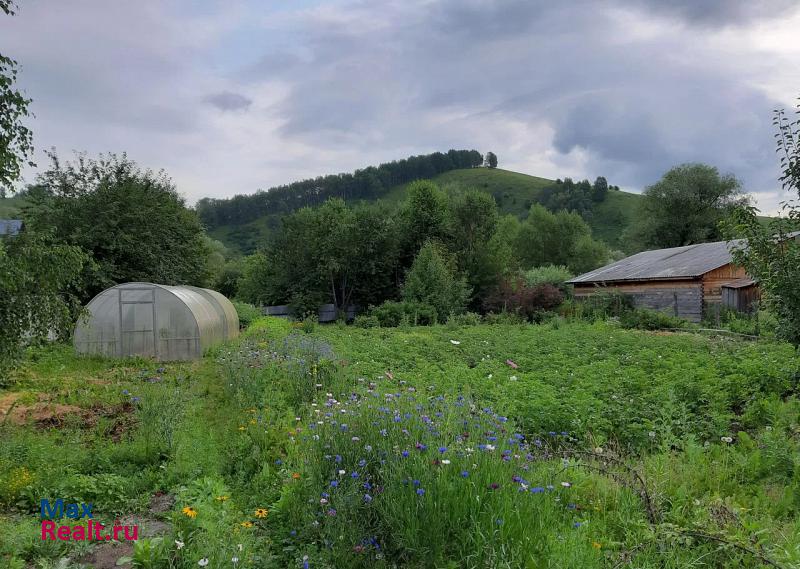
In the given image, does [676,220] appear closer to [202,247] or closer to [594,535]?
[202,247]

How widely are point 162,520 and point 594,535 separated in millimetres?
3424

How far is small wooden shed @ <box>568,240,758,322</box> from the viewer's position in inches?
912

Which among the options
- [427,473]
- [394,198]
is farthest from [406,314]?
[394,198]

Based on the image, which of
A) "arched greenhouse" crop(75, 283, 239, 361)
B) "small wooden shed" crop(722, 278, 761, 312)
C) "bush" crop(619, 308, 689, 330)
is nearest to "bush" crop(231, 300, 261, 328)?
"arched greenhouse" crop(75, 283, 239, 361)

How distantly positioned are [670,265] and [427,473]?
26.3 m

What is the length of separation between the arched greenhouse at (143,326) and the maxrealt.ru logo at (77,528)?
38.2ft

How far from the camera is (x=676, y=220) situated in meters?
44.9

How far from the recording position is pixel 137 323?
51.2ft

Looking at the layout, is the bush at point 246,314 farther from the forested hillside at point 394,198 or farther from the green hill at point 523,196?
the forested hillside at point 394,198

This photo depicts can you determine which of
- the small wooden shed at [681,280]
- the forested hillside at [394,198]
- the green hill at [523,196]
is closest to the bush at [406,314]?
the small wooden shed at [681,280]

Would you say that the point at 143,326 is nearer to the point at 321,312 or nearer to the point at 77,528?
the point at 77,528

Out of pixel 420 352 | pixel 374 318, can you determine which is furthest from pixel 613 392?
pixel 374 318

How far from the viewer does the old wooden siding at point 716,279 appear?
23.2 metres

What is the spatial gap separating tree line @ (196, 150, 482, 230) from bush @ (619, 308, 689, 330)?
190 ft
